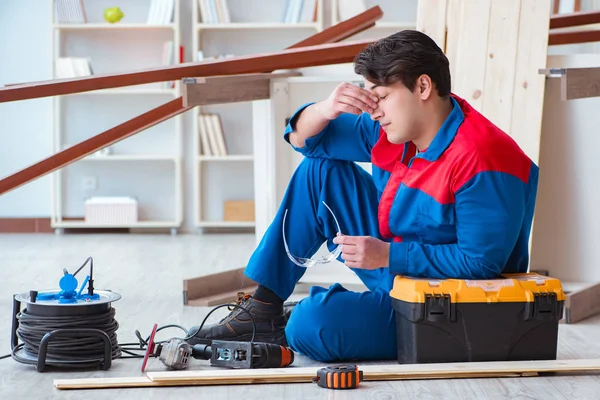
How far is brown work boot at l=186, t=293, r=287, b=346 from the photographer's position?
2.21 metres

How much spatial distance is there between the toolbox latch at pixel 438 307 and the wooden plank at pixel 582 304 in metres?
0.95

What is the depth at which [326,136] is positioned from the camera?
2.17 meters

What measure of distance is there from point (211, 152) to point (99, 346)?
3.90 metres

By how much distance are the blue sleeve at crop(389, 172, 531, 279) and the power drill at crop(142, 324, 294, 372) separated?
1.13 ft

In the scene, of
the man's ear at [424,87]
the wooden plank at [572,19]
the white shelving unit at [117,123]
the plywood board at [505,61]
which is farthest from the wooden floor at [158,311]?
the wooden plank at [572,19]

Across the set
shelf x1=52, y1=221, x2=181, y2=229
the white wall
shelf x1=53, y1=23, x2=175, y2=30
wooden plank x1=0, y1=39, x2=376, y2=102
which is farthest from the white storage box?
wooden plank x1=0, y1=39, x2=376, y2=102

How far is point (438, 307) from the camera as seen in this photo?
1.88 metres

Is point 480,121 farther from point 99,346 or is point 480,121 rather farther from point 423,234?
point 99,346

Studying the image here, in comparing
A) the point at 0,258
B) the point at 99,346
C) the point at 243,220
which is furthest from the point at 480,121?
the point at 243,220

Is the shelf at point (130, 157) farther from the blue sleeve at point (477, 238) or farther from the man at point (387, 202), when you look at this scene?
the blue sleeve at point (477, 238)

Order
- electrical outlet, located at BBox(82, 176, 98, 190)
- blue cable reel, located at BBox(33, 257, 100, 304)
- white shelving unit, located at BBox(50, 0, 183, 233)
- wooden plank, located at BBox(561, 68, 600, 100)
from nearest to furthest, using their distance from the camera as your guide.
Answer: blue cable reel, located at BBox(33, 257, 100, 304) < wooden plank, located at BBox(561, 68, 600, 100) < white shelving unit, located at BBox(50, 0, 183, 233) < electrical outlet, located at BBox(82, 176, 98, 190)

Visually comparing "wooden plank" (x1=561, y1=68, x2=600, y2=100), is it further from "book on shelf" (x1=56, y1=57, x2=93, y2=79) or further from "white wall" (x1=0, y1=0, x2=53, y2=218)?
"white wall" (x1=0, y1=0, x2=53, y2=218)

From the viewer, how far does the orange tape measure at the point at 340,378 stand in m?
1.83

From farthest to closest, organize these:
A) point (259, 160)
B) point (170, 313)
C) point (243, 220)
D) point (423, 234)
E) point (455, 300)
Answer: point (243, 220)
point (259, 160)
point (170, 313)
point (423, 234)
point (455, 300)
